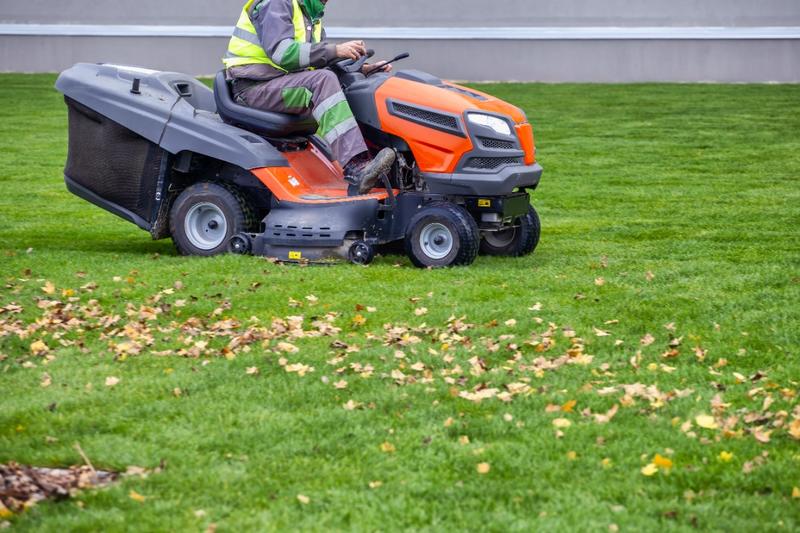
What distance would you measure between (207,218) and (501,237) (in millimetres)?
1910

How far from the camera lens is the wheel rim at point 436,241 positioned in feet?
26.4

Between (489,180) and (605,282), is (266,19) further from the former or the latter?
(605,282)

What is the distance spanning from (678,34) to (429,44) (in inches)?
169

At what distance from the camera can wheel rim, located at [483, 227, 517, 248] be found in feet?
28.5

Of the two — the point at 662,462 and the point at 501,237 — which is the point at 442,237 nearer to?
the point at 501,237

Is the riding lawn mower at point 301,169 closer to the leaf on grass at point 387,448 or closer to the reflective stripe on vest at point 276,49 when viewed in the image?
the reflective stripe on vest at point 276,49

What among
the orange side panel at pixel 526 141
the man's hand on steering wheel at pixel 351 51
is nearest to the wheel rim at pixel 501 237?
the orange side panel at pixel 526 141

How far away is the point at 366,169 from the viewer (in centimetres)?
809

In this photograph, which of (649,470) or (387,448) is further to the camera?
(387,448)

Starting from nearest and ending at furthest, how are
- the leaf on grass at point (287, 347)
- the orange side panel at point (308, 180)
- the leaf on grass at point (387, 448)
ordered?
the leaf on grass at point (387, 448)
the leaf on grass at point (287, 347)
the orange side panel at point (308, 180)

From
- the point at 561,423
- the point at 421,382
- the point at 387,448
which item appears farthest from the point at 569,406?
the point at 387,448

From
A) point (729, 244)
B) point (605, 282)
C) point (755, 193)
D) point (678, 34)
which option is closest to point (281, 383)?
point (605, 282)

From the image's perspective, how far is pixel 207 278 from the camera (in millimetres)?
7773

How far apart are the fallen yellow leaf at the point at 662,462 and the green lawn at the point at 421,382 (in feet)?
0.05
